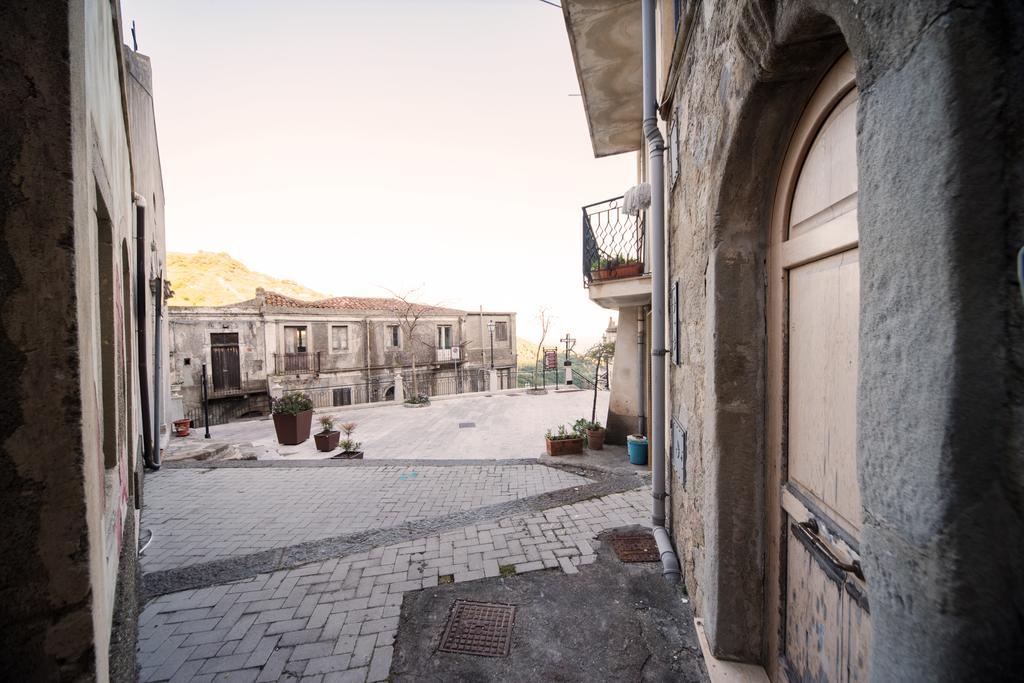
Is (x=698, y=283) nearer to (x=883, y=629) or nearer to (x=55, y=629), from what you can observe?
(x=883, y=629)

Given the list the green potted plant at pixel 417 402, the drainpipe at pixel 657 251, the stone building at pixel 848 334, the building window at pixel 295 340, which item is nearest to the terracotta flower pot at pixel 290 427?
the green potted plant at pixel 417 402

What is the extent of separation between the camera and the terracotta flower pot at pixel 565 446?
707cm

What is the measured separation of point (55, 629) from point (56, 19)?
148 centimetres

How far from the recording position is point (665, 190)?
11.8 feet

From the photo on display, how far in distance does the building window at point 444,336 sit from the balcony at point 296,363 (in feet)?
24.5

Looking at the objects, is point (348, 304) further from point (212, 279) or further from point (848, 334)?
point (212, 279)

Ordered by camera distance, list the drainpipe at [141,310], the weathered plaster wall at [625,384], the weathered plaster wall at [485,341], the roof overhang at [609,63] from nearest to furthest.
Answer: the roof overhang at [609,63], the drainpipe at [141,310], the weathered plaster wall at [625,384], the weathered plaster wall at [485,341]

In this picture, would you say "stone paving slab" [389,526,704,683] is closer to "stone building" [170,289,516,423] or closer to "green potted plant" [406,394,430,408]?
"green potted plant" [406,394,430,408]

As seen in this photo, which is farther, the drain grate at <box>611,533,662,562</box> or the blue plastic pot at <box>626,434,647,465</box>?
the blue plastic pot at <box>626,434,647,465</box>

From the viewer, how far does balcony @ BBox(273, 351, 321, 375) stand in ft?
70.1

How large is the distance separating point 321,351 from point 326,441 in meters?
15.9

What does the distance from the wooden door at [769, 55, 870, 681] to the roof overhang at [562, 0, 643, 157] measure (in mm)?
4051

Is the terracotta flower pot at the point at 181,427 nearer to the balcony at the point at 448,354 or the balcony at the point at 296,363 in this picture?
the balcony at the point at 296,363

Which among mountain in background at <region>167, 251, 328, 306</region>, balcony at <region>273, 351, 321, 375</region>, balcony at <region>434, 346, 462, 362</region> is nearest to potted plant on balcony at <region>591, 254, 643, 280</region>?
balcony at <region>273, 351, 321, 375</region>
